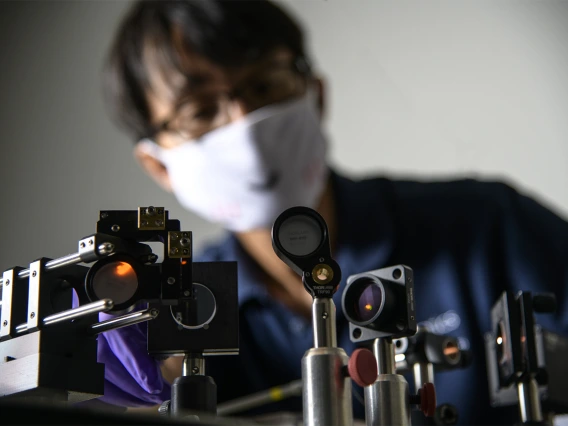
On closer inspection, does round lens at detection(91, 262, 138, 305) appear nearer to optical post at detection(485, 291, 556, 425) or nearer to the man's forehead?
optical post at detection(485, 291, 556, 425)

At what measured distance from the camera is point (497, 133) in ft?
7.86

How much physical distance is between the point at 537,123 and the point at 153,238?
5.30ft

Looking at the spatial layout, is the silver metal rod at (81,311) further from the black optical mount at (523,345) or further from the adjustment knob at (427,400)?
the black optical mount at (523,345)

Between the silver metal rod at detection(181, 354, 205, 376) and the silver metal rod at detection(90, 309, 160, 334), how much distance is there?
0.08 metres

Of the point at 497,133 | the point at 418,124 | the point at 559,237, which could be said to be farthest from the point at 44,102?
the point at 559,237

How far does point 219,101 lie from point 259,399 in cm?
81

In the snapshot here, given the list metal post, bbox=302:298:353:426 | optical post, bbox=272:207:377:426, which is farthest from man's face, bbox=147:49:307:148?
metal post, bbox=302:298:353:426

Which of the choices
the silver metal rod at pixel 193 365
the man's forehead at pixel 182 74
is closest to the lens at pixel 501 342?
the silver metal rod at pixel 193 365

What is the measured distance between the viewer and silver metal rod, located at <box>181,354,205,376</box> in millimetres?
1145

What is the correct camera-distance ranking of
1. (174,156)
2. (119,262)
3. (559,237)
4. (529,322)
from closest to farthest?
(119,262) < (529,322) < (174,156) < (559,237)

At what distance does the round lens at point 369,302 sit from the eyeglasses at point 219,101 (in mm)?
1036

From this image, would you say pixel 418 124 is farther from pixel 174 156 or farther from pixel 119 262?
pixel 119 262

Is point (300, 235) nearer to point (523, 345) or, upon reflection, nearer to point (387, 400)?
point (387, 400)

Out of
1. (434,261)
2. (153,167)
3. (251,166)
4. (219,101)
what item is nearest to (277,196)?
(251,166)
